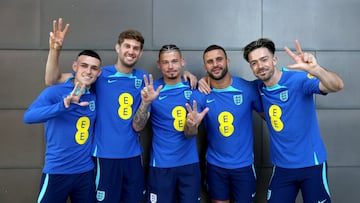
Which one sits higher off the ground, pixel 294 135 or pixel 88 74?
pixel 88 74

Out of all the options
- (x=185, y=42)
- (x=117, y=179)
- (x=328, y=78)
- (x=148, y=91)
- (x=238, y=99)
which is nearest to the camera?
(x=328, y=78)

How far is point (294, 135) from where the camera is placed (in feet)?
6.98

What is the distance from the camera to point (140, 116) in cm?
218

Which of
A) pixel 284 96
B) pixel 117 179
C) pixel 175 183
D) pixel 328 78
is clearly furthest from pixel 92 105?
pixel 328 78

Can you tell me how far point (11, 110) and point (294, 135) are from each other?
8.46 ft

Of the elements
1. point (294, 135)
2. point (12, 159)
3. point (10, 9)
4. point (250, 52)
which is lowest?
point (12, 159)

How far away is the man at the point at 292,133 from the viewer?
212cm

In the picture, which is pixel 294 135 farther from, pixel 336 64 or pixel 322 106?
pixel 336 64

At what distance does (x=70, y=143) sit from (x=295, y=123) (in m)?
1.69

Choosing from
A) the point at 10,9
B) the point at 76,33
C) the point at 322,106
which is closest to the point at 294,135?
the point at 322,106

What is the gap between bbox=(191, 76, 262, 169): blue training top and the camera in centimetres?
231

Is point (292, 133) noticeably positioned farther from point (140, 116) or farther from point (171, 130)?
point (140, 116)

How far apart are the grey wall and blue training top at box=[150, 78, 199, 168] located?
0.48 metres

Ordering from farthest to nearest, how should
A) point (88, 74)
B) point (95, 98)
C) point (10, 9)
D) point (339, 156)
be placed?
point (339, 156)
point (10, 9)
point (95, 98)
point (88, 74)
